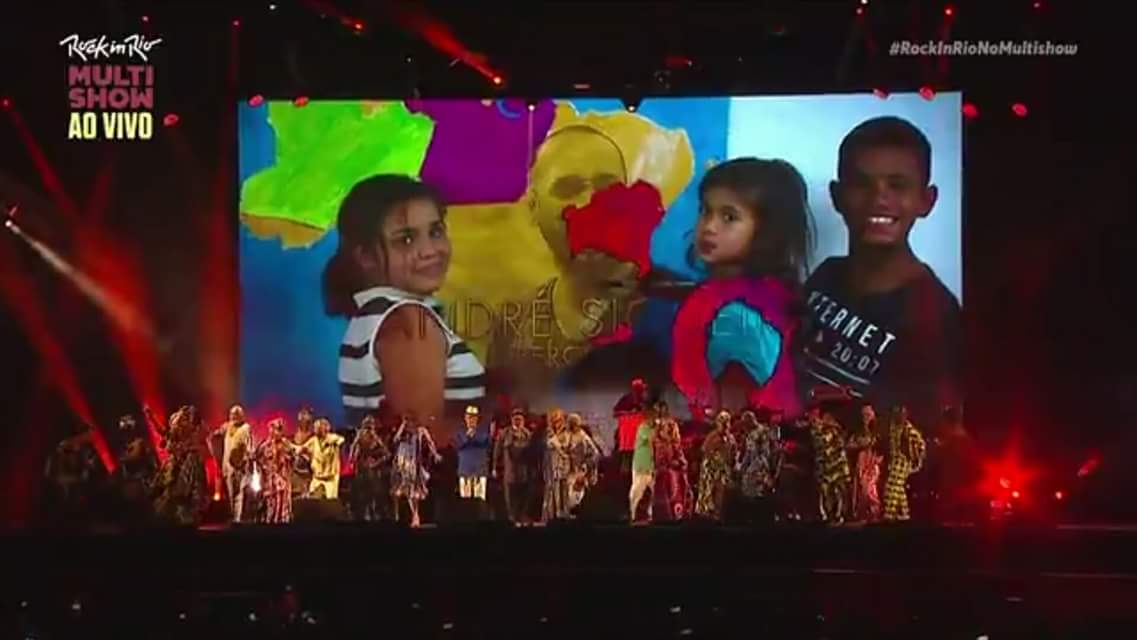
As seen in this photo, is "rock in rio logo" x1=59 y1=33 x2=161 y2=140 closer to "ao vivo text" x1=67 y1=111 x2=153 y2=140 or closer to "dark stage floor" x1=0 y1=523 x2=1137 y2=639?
"ao vivo text" x1=67 y1=111 x2=153 y2=140

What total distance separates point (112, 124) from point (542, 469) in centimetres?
492

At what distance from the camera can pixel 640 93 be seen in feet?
47.9

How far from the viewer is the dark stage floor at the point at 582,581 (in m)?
7.41

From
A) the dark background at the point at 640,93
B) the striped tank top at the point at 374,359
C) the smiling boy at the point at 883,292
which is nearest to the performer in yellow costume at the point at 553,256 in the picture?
the striped tank top at the point at 374,359

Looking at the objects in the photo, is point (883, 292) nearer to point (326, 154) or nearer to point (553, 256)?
point (553, 256)

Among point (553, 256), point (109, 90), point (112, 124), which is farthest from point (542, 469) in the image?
point (109, 90)

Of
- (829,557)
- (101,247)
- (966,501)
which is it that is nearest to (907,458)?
(966,501)

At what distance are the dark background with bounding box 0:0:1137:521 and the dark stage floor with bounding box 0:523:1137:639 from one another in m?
3.09

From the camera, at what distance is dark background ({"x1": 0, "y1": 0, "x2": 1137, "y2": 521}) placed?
46.0 feet

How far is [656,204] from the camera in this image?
48.2 feet

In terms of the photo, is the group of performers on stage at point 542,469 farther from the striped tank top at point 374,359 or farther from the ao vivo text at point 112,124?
the ao vivo text at point 112,124

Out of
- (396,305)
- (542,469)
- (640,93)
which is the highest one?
(640,93)

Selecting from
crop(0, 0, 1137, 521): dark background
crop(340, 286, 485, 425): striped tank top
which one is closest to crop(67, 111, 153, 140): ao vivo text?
crop(0, 0, 1137, 521): dark background

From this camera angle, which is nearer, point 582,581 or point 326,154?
point 582,581
